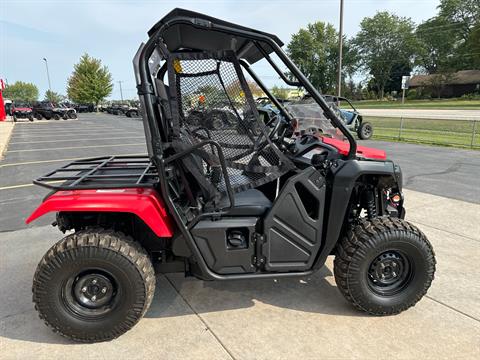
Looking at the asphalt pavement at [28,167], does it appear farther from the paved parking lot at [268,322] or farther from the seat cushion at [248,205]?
the seat cushion at [248,205]

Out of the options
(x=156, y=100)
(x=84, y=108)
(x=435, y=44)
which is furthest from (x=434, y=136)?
(x=435, y=44)

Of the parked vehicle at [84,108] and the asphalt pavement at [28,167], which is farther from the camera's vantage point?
the parked vehicle at [84,108]

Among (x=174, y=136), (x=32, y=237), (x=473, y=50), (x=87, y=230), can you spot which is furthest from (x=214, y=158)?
(x=473, y=50)

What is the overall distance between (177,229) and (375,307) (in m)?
1.63

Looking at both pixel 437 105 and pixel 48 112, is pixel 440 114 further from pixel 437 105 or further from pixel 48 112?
pixel 48 112

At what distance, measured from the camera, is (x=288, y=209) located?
8.63ft

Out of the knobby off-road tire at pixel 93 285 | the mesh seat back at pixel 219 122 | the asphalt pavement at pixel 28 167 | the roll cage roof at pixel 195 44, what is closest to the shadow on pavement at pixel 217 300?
the knobby off-road tire at pixel 93 285

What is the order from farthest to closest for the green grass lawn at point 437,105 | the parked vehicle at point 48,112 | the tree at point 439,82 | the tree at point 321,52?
the tree at point 321,52 → the tree at point 439,82 → the green grass lawn at point 437,105 → the parked vehicle at point 48,112

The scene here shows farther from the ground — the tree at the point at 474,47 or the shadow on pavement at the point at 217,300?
the tree at the point at 474,47

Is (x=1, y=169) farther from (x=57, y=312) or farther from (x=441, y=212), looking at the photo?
(x=441, y=212)

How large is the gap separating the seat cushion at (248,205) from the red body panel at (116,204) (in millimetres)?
467

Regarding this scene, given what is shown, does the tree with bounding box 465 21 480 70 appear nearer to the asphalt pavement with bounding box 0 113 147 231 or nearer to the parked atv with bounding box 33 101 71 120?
the parked atv with bounding box 33 101 71 120

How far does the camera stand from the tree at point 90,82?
57.1m

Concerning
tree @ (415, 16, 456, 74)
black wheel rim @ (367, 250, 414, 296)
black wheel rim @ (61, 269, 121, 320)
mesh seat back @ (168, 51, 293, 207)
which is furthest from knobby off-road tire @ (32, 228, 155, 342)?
tree @ (415, 16, 456, 74)
